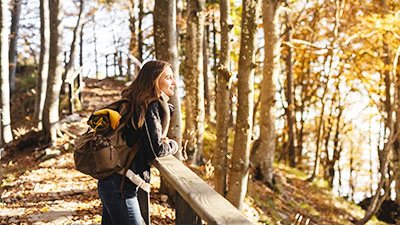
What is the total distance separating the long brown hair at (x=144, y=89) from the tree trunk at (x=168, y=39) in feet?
7.22

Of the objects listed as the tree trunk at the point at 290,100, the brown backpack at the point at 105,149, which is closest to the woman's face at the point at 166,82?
the brown backpack at the point at 105,149

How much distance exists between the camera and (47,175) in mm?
7012

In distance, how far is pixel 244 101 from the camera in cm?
599

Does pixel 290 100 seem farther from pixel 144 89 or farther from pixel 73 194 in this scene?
pixel 144 89

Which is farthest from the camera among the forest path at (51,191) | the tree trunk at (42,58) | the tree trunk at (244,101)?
the tree trunk at (42,58)

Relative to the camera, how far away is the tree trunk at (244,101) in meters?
5.79

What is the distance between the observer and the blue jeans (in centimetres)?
238

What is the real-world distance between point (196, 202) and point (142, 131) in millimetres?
698

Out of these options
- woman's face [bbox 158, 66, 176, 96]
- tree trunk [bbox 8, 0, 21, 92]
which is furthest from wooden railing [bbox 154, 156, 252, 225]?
tree trunk [bbox 8, 0, 21, 92]

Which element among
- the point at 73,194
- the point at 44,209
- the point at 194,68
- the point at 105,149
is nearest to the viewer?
the point at 105,149

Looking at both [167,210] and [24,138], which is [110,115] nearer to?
[167,210]

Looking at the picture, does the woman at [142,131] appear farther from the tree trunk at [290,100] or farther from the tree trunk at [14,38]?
the tree trunk at [14,38]

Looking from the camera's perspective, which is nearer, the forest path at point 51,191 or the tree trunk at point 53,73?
the forest path at point 51,191

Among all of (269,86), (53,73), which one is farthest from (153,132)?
(53,73)
